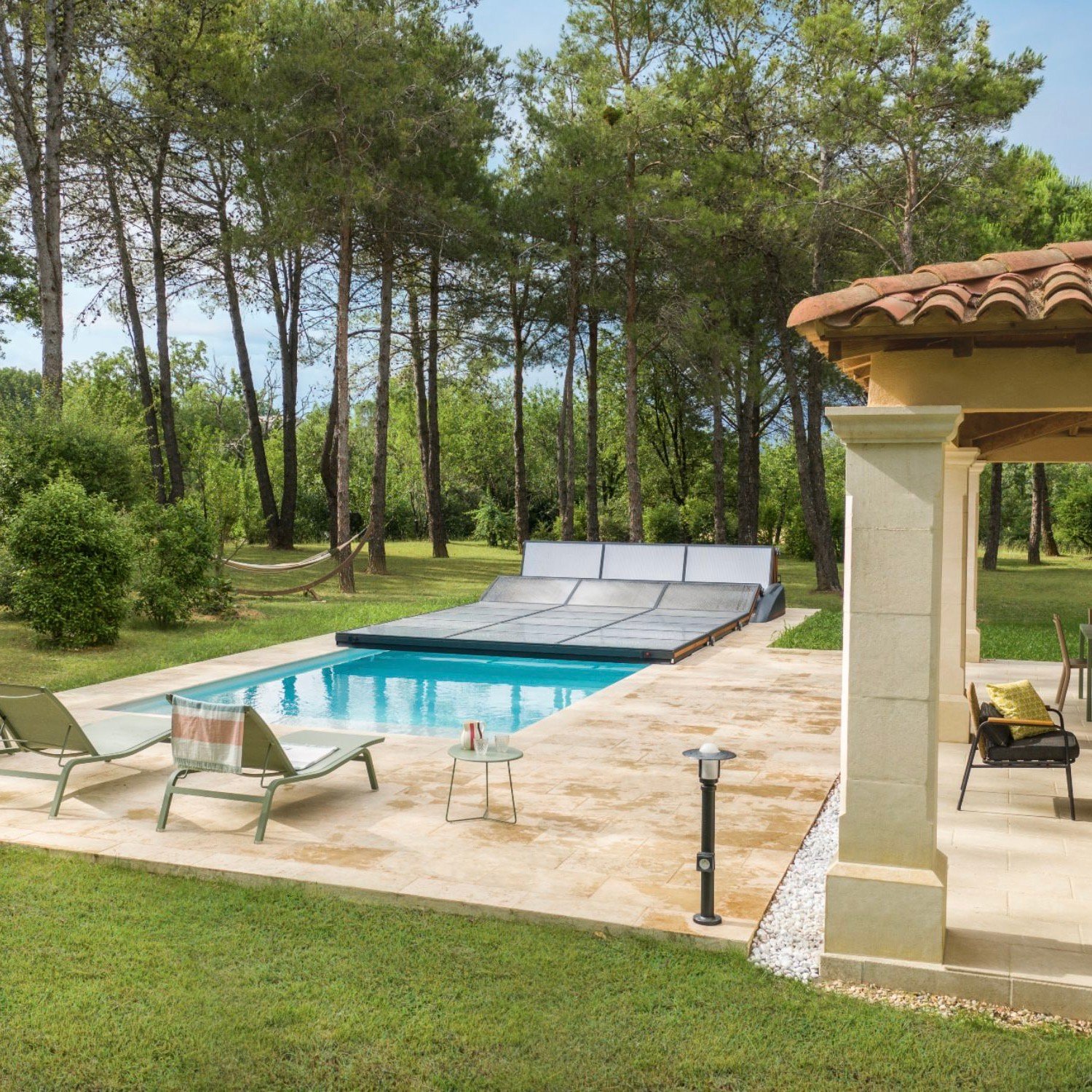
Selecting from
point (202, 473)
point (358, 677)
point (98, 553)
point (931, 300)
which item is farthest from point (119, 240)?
point (931, 300)

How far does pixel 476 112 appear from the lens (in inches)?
805

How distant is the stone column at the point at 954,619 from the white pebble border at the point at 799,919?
2.41 m

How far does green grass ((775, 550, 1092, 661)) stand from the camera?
12828 mm

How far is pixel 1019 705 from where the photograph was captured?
6.27 m

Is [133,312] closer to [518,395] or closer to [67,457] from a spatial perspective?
[518,395]

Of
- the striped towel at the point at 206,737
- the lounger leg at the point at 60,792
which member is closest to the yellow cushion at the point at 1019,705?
the striped towel at the point at 206,737

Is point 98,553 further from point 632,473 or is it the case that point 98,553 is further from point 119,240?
point 119,240

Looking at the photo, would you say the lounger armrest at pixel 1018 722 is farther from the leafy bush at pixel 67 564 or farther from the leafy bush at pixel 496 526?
the leafy bush at pixel 496 526

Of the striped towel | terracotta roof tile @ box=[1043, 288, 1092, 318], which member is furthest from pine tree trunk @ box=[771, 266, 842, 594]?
terracotta roof tile @ box=[1043, 288, 1092, 318]

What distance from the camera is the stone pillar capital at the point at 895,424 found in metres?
3.90

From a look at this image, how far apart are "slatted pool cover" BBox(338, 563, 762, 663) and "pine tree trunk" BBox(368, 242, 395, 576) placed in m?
4.87

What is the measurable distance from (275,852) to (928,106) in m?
15.7

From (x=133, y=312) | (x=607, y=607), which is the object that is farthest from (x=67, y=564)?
(x=133, y=312)

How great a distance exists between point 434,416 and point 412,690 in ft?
54.3
